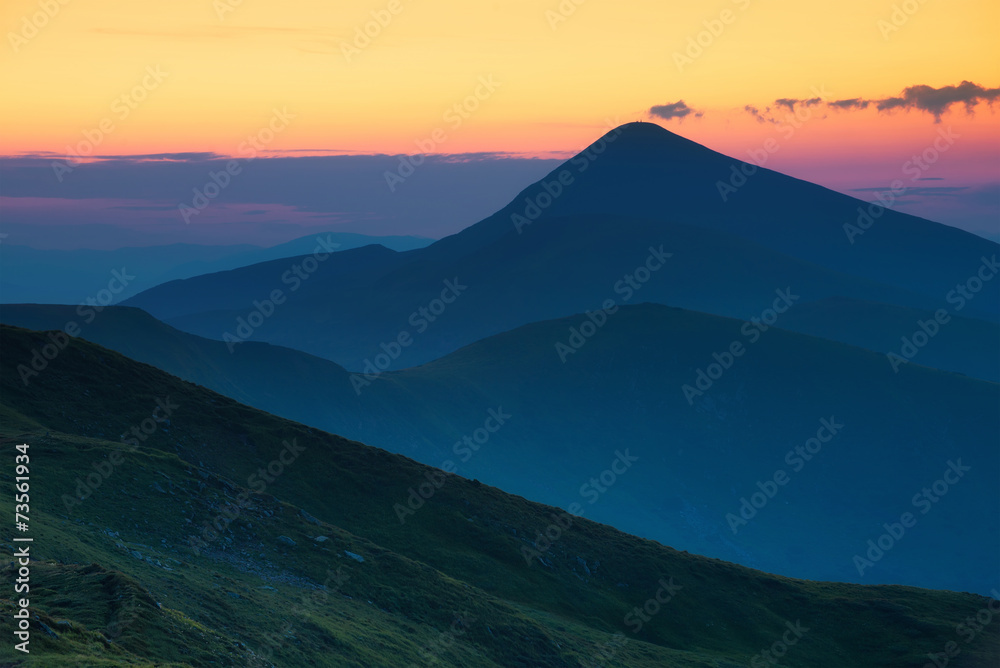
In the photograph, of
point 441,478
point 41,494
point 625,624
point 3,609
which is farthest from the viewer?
point 441,478

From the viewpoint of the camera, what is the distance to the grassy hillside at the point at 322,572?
4272 centimetres

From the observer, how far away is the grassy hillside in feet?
140

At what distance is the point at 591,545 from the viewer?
8931 cm

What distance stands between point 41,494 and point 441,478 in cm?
4365

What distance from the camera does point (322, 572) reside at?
59781 millimetres

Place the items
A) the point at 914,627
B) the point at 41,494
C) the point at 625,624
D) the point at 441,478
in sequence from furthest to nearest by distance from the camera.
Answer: the point at 441,478 → the point at 914,627 → the point at 625,624 → the point at 41,494

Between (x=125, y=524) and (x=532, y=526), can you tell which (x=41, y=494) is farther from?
(x=532, y=526)

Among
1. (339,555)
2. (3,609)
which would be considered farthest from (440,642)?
(3,609)

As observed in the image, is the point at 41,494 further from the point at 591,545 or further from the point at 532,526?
the point at 591,545

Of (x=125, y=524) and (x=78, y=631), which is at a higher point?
(x=78, y=631)

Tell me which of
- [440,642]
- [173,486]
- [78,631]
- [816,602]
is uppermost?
[78,631]

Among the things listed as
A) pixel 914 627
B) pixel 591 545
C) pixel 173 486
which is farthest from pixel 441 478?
pixel 914 627

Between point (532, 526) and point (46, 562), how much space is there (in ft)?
178

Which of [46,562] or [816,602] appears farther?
[816,602]
